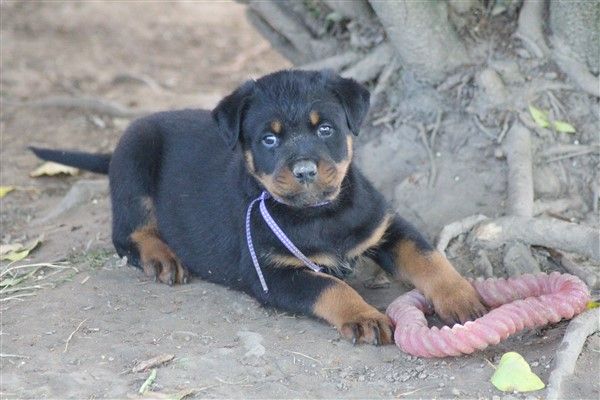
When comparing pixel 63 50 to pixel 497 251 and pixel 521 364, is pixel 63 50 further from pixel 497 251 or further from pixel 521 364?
pixel 521 364

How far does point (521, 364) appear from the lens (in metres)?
3.37

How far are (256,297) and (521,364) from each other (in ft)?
4.22

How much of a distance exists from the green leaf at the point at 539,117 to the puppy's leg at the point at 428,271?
1.09 m

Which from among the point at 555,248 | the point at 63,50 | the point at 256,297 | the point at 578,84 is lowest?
the point at 63,50

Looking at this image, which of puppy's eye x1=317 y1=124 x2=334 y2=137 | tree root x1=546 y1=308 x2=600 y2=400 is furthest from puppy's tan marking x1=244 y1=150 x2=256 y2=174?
tree root x1=546 y1=308 x2=600 y2=400

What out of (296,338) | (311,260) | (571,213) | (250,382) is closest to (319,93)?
(311,260)

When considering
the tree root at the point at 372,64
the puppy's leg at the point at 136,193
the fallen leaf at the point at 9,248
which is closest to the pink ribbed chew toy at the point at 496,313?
the puppy's leg at the point at 136,193

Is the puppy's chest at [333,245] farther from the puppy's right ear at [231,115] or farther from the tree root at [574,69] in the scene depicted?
the tree root at [574,69]

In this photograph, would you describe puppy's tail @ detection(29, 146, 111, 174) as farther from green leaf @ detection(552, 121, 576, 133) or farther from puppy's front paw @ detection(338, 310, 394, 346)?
green leaf @ detection(552, 121, 576, 133)

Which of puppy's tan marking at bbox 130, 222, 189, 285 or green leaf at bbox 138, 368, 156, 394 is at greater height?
green leaf at bbox 138, 368, 156, 394

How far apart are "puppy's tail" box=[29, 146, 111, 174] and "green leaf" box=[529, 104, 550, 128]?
7.97 feet

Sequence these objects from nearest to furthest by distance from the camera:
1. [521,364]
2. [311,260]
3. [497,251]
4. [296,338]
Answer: [521,364]
[296,338]
[311,260]
[497,251]

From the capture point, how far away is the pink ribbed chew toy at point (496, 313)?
3.49 m

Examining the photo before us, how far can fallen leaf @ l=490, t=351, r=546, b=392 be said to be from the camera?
3312 mm
